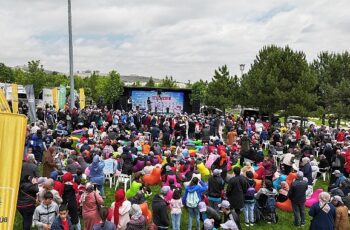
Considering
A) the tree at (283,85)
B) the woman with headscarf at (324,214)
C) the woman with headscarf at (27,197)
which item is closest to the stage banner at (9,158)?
the woman with headscarf at (27,197)

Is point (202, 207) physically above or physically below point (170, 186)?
below

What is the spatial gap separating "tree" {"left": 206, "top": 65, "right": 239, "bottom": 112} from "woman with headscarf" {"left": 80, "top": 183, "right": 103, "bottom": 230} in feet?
94.8

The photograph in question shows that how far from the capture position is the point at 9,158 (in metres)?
6.28

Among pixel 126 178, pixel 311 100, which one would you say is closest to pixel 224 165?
pixel 126 178

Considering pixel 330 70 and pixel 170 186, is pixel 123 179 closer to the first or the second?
pixel 170 186

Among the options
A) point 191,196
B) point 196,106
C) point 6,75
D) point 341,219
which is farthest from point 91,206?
point 6,75

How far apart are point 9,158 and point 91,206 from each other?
7.86ft

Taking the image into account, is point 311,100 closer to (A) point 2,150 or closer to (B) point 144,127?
(B) point 144,127

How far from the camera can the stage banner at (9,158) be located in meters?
6.25

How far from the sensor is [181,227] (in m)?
10.2

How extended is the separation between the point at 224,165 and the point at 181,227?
11.9ft

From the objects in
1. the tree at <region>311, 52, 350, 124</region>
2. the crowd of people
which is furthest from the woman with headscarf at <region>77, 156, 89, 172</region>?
the tree at <region>311, 52, 350, 124</region>

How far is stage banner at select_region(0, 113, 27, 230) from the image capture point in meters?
6.25

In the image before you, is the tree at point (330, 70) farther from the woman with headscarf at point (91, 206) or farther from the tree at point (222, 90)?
the woman with headscarf at point (91, 206)
